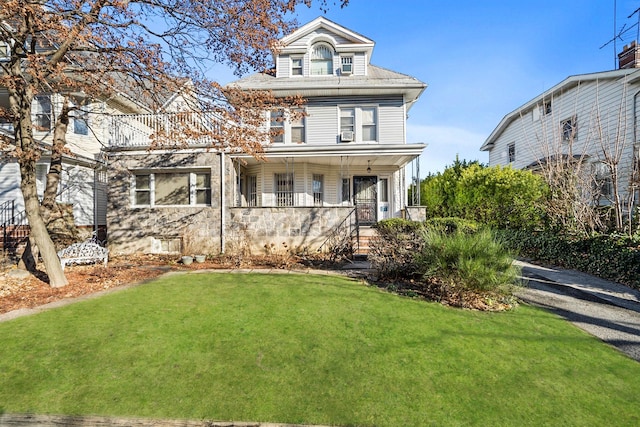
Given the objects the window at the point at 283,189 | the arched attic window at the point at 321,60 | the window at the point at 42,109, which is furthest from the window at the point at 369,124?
the window at the point at 42,109

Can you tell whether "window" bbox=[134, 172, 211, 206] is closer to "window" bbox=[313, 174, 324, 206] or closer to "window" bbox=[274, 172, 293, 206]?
"window" bbox=[274, 172, 293, 206]

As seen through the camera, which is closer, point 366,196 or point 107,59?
point 107,59

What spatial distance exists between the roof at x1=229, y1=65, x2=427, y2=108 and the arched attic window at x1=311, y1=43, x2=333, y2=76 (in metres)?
0.60

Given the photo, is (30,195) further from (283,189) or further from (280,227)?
(283,189)

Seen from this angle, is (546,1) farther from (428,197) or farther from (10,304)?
(10,304)

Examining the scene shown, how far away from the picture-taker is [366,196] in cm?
1450

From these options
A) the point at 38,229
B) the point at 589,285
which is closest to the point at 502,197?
the point at 589,285

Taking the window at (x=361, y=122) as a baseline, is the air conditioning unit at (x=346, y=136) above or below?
below

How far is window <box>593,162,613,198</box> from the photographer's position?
8.77 metres

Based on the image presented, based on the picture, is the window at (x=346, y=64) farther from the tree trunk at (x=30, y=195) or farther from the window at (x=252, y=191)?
the tree trunk at (x=30, y=195)

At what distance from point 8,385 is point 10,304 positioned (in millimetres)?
3603

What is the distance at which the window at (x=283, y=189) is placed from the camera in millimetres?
13797

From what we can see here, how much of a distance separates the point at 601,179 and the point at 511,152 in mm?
12800

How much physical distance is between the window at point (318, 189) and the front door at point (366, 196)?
164cm
